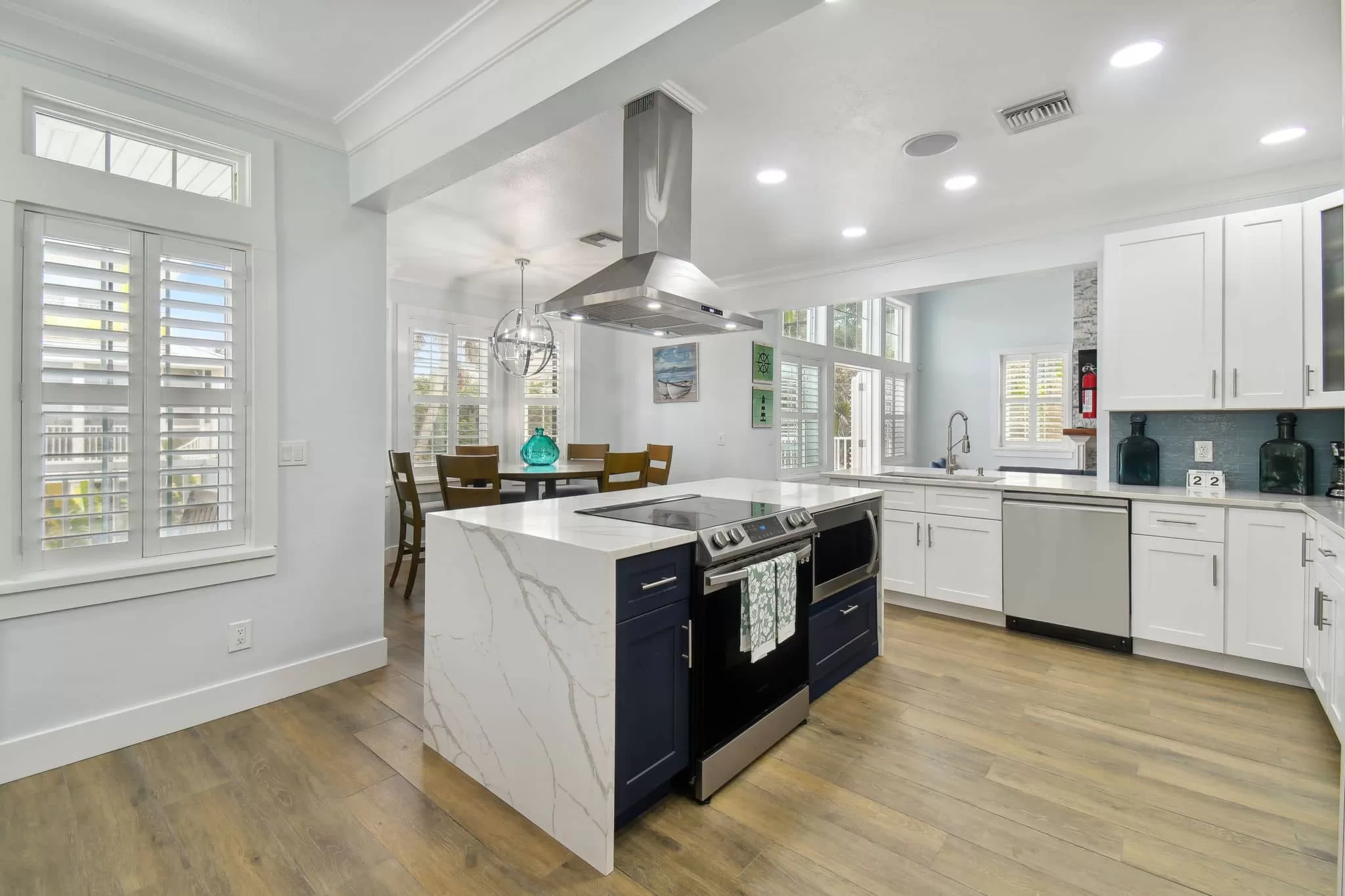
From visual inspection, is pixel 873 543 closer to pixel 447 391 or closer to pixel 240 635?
pixel 240 635

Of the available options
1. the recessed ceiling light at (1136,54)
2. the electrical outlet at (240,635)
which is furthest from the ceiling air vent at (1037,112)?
the electrical outlet at (240,635)

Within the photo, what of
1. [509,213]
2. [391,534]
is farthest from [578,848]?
[391,534]

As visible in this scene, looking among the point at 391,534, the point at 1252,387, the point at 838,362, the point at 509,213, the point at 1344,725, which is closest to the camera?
the point at 1344,725

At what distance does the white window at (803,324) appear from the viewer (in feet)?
20.5

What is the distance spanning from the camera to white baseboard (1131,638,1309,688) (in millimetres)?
2811

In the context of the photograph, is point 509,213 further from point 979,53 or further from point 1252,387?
point 1252,387

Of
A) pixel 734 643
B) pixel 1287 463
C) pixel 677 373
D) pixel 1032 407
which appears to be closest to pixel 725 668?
pixel 734 643

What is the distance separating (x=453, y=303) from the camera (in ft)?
18.8

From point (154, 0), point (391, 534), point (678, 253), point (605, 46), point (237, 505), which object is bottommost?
point (391, 534)

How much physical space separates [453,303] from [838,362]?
428cm

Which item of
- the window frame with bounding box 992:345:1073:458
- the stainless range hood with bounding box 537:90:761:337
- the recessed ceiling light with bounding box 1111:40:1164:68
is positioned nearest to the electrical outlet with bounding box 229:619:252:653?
the stainless range hood with bounding box 537:90:761:337

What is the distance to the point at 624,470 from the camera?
4297 millimetres

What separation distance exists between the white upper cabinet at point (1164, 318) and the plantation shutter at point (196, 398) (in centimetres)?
431

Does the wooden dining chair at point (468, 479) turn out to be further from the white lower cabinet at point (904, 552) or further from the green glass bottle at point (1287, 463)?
the green glass bottle at point (1287, 463)
